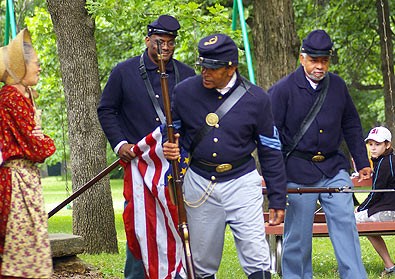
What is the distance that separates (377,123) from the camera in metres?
54.2

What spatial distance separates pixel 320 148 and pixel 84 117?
202 inches

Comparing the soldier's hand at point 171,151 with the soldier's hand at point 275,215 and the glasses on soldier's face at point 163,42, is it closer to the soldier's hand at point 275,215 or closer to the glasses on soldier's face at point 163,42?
the soldier's hand at point 275,215

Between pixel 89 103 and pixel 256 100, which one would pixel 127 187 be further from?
pixel 89 103

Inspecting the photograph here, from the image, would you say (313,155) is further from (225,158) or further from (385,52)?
(385,52)

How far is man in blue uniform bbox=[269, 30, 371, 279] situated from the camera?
355 inches

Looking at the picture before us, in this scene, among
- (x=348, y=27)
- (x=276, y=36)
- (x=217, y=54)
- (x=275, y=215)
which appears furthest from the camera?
(x=348, y=27)

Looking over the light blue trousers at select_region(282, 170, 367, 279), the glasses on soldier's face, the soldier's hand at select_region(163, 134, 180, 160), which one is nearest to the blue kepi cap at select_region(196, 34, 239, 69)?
the soldier's hand at select_region(163, 134, 180, 160)

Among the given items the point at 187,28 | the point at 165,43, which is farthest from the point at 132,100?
the point at 187,28

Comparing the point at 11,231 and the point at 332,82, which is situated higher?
the point at 332,82

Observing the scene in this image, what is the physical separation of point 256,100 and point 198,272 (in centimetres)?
123

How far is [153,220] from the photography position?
8.77 m

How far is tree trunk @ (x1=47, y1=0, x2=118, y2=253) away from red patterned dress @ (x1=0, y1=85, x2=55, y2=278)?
6104 mm

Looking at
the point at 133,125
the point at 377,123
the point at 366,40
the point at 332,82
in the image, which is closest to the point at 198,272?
the point at 133,125

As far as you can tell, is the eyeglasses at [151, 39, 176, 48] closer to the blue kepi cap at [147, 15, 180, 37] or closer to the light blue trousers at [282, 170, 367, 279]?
the blue kepi cap at [147, 15, 180, 37]
